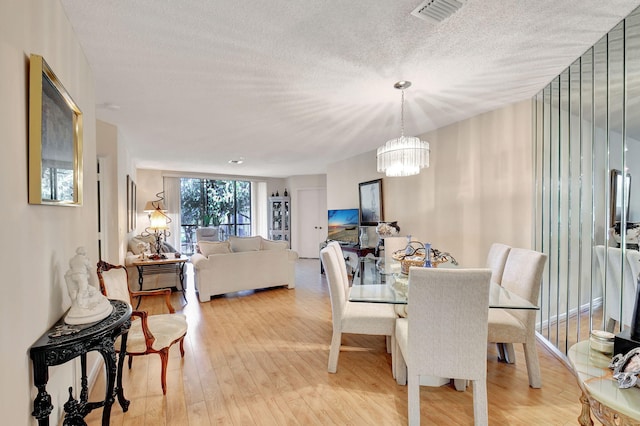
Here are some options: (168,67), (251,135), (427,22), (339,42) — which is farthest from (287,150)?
(427,22)

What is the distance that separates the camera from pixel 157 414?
6.46ft

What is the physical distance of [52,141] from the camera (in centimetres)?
150

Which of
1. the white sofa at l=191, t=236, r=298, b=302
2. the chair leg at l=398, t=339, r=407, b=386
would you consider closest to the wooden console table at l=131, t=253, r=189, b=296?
the white sofa at l=191, t=236, r=298, b=302

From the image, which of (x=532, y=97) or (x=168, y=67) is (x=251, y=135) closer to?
(x=168, y=67)

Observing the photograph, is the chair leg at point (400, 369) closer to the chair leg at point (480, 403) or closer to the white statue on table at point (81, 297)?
the chair leg at point (480, 403)

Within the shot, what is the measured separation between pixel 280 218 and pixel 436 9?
308 inches

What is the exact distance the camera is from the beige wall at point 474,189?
3248 mm

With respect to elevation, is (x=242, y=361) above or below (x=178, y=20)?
below

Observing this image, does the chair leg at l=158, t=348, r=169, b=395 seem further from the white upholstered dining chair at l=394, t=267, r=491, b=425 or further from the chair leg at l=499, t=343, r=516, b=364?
the chair leg at l=499, t=343, r=516, b=364

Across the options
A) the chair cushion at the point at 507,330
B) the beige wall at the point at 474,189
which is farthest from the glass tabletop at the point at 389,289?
the beige wall at the point at 474,189

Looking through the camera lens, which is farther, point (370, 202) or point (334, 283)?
point (370, 202)

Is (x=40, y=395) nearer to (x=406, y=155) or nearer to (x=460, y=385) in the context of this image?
(x=460, y=385)

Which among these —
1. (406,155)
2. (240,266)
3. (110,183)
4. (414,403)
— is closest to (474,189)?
(406,155)

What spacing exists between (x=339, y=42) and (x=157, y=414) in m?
2.75
